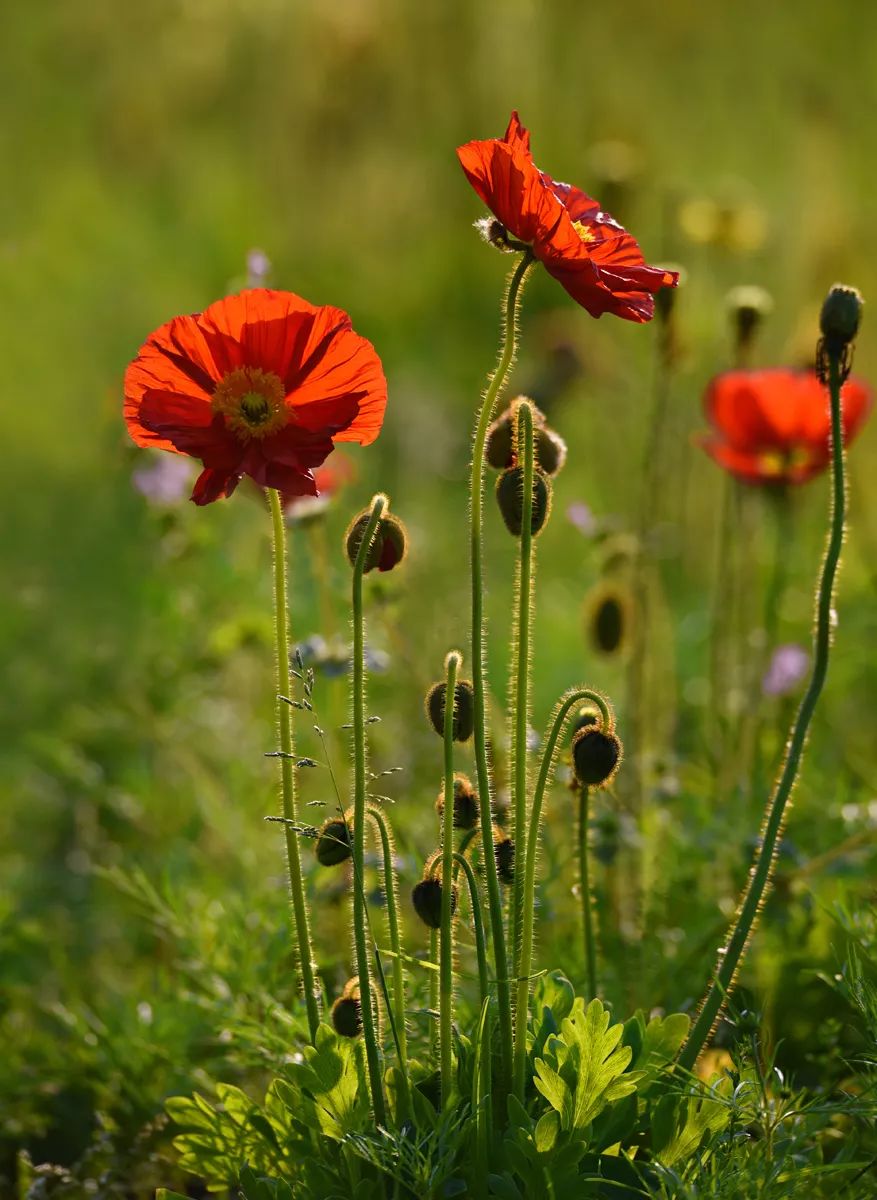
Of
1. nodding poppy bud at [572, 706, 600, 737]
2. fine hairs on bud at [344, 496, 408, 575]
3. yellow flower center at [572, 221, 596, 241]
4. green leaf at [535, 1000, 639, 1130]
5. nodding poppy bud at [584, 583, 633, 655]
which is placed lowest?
green leaf at [535, 1000, 639, 1130]

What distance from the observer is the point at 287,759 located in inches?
52.3

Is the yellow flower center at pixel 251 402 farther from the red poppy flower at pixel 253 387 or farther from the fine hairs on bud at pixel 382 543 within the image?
the fine hairs on bud at pixel 382 543

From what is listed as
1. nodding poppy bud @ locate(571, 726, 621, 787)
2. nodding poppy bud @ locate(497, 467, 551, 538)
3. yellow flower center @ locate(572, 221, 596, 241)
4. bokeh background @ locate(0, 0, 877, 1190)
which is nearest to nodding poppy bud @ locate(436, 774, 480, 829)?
nodding poppy bud @ locate(571, 726, 621, 787)

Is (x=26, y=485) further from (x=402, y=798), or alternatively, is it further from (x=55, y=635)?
(x=402, y=798)

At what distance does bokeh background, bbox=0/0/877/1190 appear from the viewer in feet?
6.48

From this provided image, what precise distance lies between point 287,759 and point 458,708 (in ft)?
0.52

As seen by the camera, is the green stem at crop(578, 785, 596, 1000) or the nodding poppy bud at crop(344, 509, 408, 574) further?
the green stem at crop(578, 785, 596, 1000)

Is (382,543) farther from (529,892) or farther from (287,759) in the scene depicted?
(529,892)

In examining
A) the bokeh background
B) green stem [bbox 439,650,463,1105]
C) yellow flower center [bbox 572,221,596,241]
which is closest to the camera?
green stem [bbox 439,650,463,1105]

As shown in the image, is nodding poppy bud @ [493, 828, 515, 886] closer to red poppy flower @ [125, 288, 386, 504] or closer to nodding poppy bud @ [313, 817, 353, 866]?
nodding poppy bud @ [313, 817, 353, 866]

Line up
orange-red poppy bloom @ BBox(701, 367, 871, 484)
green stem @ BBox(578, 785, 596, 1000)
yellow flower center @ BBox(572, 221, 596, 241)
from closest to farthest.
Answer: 1. yellow flower center @ BBox(572, 221, 596, 241)
2. green stem @ BBox(578, 785, 596, 1000)
3. orange-red poppy bloom @ BBox(701, 367, 871, 484)

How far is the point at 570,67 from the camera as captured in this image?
5371 mm

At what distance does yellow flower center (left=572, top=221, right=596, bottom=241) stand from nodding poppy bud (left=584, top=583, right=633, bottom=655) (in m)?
0.69

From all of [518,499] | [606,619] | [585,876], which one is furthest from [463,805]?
[606,619]
